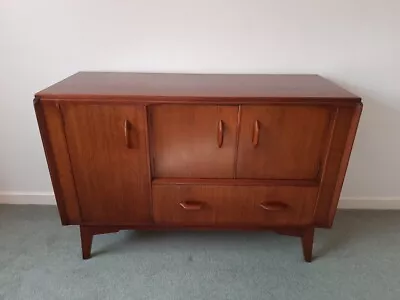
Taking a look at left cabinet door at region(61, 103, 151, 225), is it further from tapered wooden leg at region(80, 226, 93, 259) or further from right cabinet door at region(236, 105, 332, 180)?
right cabinet door at region(236, 105, 332, 180)

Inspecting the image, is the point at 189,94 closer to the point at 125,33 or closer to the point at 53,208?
the point at 125,33

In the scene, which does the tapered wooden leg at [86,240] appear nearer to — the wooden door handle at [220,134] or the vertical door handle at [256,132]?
the wooden door handle at [220,134]

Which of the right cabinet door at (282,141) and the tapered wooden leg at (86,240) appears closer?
the right cabinet door at (282,141)

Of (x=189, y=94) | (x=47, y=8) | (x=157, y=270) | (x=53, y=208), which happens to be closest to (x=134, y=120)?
(x=189, y=94)

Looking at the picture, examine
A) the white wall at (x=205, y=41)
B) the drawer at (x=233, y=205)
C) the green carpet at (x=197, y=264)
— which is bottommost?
the green carpet at (x=197, y=264)

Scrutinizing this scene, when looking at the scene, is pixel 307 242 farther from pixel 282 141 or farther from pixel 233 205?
pixel 282 141

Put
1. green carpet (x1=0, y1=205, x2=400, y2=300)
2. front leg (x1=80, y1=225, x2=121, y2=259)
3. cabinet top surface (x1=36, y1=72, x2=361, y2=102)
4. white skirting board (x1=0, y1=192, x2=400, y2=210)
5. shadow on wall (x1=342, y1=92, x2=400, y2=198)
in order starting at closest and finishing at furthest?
cabinet top surface (x1=36, y1=72, x2=361, y2=102)
green carpet (x1=0, y1=205, x2=400, y2=300)
front leg (x1=80, y1=225, x2=121, y2=259)
shadow on wall (x1=342, y1=92, x2=400, y2=198)
white skirting board (x1=0, y1=192, x2=400, y2=210)

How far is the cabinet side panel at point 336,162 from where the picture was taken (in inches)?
47.5

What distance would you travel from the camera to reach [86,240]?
1459 mm

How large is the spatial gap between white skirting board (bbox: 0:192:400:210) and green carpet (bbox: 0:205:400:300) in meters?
0.12

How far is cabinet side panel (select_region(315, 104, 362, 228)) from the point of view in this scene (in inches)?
47.5

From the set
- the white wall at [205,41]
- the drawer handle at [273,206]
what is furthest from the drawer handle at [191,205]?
the white wall at [205,41]

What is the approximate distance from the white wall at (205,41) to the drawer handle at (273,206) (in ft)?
2.24

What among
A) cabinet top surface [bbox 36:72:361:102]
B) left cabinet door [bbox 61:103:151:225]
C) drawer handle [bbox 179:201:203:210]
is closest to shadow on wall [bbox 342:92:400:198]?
cabinet top surface [bbox 36:72:361:102]
